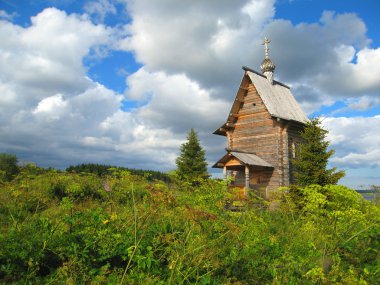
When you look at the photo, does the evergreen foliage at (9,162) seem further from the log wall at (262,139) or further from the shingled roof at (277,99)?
the shingled roof at (277,99)

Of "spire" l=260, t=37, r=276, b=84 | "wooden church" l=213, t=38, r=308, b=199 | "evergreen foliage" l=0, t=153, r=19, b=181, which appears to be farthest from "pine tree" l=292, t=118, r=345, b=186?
"evergreen foliage" l=0, t=153, r=19, b=181

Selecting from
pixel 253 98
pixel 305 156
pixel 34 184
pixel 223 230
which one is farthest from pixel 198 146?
pixel 223 230

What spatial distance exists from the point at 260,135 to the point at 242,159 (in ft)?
11.6

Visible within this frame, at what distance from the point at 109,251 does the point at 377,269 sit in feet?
12.2

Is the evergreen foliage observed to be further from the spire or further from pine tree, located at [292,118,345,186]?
the spire

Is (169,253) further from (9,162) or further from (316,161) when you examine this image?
(9,162)

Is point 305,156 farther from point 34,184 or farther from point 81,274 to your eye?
point 81,274

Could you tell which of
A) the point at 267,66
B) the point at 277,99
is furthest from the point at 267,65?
the point at 277,99

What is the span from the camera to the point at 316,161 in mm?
Result: 17531

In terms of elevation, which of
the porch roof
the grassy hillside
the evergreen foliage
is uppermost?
the porch roof

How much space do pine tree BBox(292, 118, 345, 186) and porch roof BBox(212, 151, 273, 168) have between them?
3215 mm

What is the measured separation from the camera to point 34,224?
5.11m

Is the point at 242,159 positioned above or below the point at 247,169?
above

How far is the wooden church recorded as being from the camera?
21016 mm
